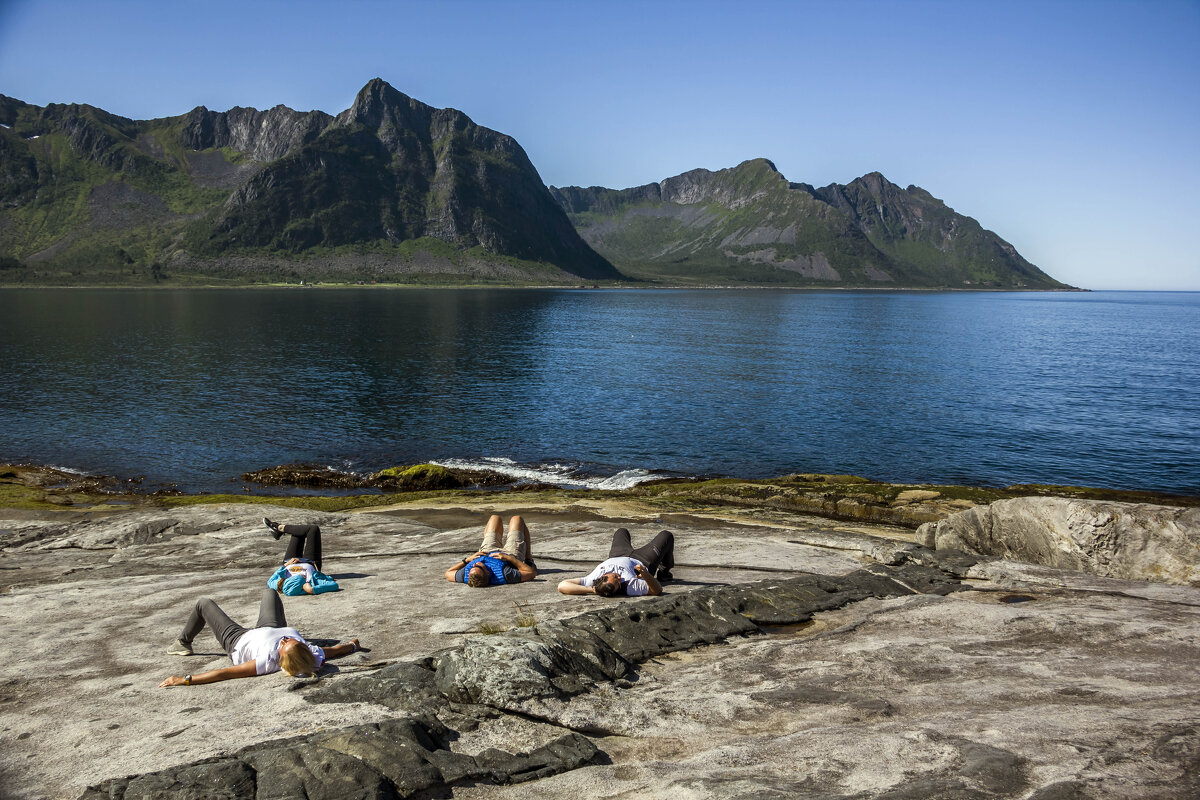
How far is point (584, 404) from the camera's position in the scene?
62812mm

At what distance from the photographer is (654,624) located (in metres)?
13.0

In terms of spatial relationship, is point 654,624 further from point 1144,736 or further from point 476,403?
point 476,403

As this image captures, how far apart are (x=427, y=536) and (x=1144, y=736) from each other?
19.4 metres

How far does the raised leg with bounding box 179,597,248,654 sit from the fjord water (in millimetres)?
29376

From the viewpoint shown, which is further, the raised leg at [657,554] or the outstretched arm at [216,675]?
the raised leg at [657,554]

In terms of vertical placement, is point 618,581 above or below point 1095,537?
below

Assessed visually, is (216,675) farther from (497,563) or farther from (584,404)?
(584,404)

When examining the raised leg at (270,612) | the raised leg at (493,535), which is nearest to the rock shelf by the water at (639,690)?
the raised leg at (270,612)

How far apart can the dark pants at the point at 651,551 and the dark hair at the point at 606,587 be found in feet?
3.53

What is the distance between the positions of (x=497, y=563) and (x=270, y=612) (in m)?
5.30

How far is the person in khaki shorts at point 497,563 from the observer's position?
51.3ft

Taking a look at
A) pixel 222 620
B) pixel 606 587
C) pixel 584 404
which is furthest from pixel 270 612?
pixel 584 404

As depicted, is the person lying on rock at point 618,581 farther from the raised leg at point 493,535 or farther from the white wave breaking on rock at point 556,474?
the white wave breaking on rock at point 556,474

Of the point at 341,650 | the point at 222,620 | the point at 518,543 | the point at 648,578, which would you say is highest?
the point at 222,620
